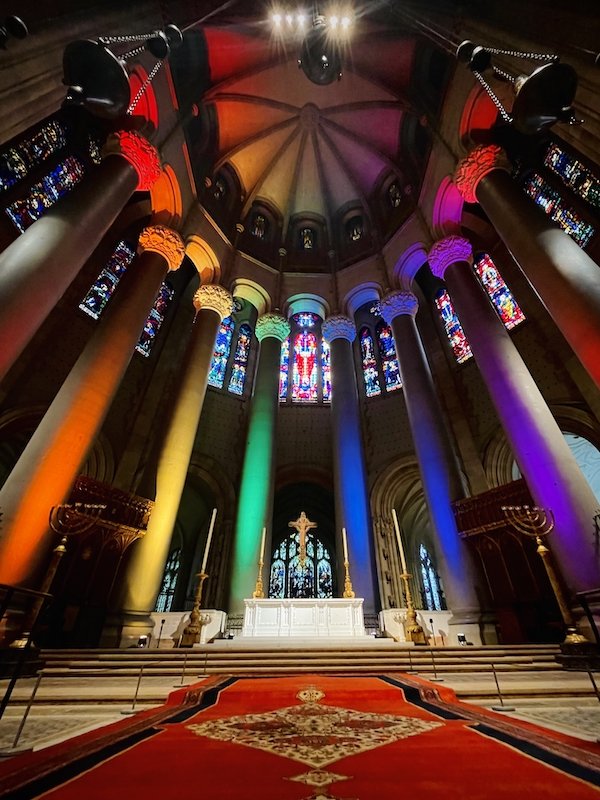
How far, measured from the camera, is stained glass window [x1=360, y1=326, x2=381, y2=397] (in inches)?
555

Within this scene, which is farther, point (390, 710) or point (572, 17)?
point (572, 17)

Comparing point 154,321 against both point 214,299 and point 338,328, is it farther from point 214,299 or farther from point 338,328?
point 338,328

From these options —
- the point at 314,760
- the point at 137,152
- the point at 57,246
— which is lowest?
the point at 314,760

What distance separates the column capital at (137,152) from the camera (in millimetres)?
7801

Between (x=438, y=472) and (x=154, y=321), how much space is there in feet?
34.6

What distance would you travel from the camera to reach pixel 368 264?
14.1 metres

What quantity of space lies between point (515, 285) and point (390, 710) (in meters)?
11.4

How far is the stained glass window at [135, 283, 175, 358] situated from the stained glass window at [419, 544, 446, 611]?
12096 millimetres

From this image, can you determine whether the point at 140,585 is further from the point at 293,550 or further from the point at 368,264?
the point at 368,264

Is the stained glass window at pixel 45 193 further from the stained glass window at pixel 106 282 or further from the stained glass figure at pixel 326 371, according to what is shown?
the stained glass figure at pixel 326 371

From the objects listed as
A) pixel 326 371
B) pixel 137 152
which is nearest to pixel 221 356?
pixel 326 371

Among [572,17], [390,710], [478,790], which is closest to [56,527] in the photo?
[390,710]

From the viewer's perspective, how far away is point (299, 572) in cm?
1298

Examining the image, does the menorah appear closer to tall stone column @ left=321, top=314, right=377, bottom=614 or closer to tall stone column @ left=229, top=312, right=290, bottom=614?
tall stone column @ left=321, top=314, right=377, bottom=614
